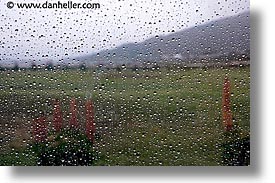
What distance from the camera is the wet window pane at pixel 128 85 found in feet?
6.88

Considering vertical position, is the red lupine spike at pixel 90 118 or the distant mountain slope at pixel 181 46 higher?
the distant mountain slope at pixel 181 46

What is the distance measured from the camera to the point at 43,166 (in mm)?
2162

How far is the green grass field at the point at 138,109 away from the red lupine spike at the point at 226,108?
0.02 m

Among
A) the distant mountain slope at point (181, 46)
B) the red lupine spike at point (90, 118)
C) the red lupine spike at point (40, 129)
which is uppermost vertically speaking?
the distant mountain slope at point (181, 46)

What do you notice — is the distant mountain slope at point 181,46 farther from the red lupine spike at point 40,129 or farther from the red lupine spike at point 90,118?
the red lupine spike at point 40,129

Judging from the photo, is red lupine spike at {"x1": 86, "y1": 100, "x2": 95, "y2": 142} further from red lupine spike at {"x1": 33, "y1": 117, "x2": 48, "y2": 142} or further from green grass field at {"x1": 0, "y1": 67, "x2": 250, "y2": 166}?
red lupine spike at {"x1": 33, "y1": 117, "x2": 48, "y2": 142}

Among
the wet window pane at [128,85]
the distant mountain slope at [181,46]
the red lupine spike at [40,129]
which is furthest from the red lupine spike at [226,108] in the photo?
the red lupine spike at [40,129]

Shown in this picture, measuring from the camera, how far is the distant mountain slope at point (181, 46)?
2.11m

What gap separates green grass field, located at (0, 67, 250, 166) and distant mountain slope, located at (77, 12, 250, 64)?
0.19 feet

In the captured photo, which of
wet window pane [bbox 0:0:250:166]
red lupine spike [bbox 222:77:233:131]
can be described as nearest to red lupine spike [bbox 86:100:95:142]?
wet window pane [bbox 0:0:250:166]

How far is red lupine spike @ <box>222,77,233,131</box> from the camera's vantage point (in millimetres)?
2121

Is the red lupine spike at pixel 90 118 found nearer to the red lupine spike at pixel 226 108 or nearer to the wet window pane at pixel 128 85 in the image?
the wet window pane at pixel 128 85

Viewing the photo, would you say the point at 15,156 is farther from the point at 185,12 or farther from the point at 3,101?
the point at 185,12
